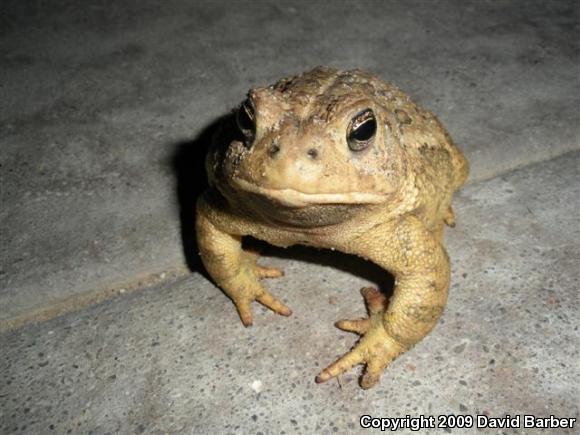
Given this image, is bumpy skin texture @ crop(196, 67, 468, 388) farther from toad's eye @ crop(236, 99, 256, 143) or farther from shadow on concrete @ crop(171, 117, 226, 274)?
shadow on concrete @ crop(171, 117, 226, 274)

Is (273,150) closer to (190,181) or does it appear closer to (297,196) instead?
(297,196)

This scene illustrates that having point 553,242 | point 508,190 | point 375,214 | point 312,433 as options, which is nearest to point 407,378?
point 312,433

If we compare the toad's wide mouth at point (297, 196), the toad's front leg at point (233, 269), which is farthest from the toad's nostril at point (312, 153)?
the toad's front leg at point (233, 269)

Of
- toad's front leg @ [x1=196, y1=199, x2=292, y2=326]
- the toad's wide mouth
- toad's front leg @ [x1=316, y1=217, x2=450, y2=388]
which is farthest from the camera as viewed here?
toad's front leg @ [x1=196, y1=199, x2=292, y2=326]

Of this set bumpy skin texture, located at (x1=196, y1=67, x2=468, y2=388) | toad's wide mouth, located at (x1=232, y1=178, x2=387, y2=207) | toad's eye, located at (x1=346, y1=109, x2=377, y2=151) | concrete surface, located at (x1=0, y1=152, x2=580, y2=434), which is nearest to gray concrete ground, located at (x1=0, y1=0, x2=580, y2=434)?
concrete surface, located at (x1=0, y1=152, x2=580, y2=434)

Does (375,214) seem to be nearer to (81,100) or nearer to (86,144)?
(86,144)

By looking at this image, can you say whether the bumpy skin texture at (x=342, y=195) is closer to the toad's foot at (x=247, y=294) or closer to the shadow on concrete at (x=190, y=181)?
the toad's foot at (x=247, y=294)
